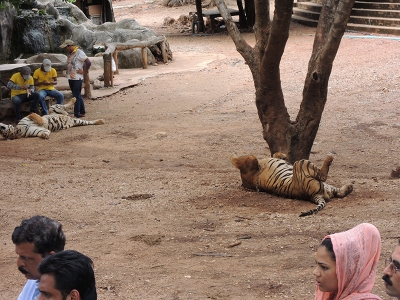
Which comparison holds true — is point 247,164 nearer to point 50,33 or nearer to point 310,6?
point 50,33

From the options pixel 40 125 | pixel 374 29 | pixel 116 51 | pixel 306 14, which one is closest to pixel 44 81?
pixel 40 125

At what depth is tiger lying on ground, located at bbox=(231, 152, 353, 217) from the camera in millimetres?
7938

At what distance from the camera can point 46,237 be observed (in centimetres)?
340

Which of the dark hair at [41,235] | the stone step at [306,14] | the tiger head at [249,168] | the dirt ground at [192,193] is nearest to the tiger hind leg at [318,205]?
the dirt ground at [192,193]

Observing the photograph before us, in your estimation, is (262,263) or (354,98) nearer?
(262,263)

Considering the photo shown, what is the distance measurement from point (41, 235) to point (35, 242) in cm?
5

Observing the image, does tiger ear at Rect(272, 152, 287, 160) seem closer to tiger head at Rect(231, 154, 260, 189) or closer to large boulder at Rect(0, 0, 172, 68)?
tiger head at Rect(231, 154, 260, 189)

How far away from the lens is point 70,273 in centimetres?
279

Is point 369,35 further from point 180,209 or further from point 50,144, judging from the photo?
point 180,209

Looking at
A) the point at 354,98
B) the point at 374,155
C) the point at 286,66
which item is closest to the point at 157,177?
the point at 374,155

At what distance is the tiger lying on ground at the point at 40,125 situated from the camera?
12438 mm

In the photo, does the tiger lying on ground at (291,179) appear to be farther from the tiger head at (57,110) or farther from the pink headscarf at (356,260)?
the tiger head at (57,110)

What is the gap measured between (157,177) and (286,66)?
37.1 ft

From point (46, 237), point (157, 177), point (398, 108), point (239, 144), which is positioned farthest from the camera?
point (398, 108)
